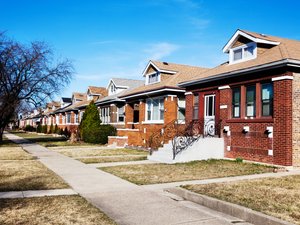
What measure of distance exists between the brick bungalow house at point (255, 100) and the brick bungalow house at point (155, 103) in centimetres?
362

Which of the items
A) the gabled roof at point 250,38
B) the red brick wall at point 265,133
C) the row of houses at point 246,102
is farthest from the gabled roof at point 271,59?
the red brick wall at point 265,133

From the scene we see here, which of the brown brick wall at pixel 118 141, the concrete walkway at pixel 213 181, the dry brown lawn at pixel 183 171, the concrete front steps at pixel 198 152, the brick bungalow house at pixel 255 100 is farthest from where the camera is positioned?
the brown brick wall at pixel 118 141

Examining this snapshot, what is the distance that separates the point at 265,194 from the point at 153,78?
21.2 metres

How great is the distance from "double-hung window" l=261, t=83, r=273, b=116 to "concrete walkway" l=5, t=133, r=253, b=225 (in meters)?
7.64

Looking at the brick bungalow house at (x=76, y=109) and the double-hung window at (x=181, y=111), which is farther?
the brick bungalow house at (x=76, y=109)

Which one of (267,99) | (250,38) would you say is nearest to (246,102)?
(267,99)

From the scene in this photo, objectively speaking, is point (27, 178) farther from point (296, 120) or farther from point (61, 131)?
point (61, 131)

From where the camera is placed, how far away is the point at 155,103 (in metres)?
26.1

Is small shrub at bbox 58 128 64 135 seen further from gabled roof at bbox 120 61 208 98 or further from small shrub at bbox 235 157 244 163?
small shrub at bbox 235 157 244 163

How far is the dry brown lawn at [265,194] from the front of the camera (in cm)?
703

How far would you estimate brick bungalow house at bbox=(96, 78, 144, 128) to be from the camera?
1350 inches

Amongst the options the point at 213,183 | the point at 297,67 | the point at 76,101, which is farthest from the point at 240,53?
the point at 76,101

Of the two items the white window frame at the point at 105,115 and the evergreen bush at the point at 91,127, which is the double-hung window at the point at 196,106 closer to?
the evergreen bush at the point at 91,127

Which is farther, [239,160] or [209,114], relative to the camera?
[209,114]
